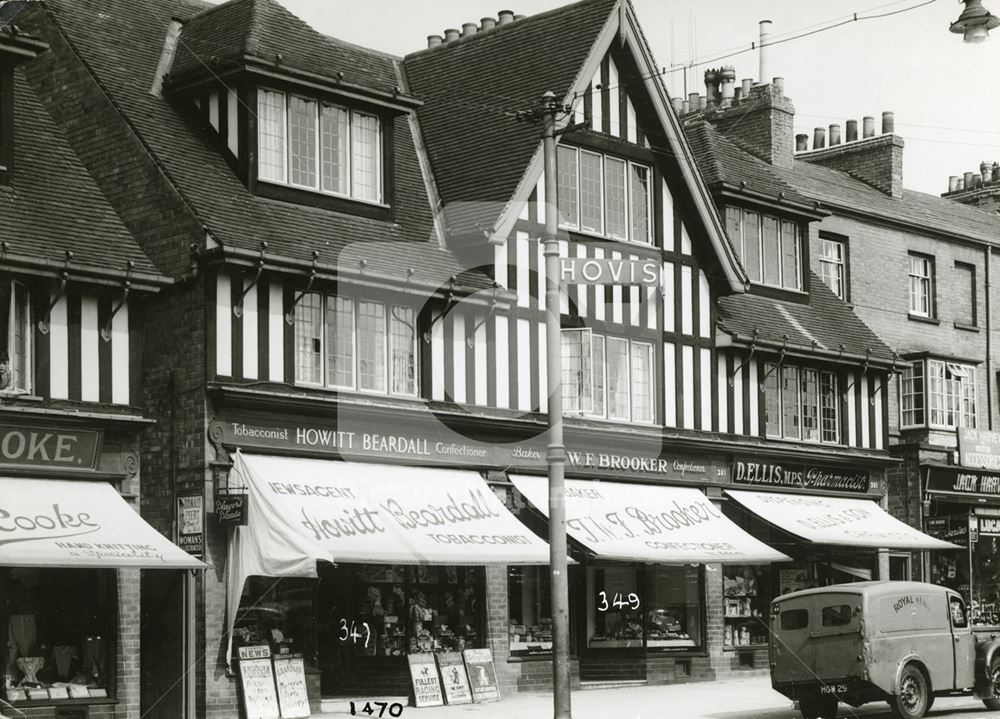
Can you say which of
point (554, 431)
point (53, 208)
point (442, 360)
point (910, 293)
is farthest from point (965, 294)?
point (53, 208)

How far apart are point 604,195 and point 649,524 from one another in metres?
5.85

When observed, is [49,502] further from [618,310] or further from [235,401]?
[618,310]

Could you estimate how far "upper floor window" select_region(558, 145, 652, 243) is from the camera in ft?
89.0

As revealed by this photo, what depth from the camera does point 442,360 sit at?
974 inches

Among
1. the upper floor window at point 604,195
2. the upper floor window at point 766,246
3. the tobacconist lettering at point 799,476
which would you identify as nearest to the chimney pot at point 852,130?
the upper floor window at point 766,246

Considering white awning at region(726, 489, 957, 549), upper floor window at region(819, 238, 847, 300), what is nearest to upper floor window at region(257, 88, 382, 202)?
white awning at region(726, 489, 957, 549)

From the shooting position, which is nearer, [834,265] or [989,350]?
[834,265]

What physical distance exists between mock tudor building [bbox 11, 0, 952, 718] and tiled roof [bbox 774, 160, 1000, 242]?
304 centimetres

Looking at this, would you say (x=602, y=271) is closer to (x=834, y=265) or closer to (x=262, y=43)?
(x=262, y=43)

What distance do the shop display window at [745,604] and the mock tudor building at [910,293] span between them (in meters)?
4.67

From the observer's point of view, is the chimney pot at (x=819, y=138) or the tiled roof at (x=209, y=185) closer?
the tiled roof at (x=209, y=185)

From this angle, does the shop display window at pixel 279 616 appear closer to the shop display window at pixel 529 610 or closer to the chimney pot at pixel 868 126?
the shop display window at pixel 529 610

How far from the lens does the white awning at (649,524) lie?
25.4m

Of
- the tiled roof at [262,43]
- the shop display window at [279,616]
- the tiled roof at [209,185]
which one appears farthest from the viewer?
the tiled roof at [262,43]
